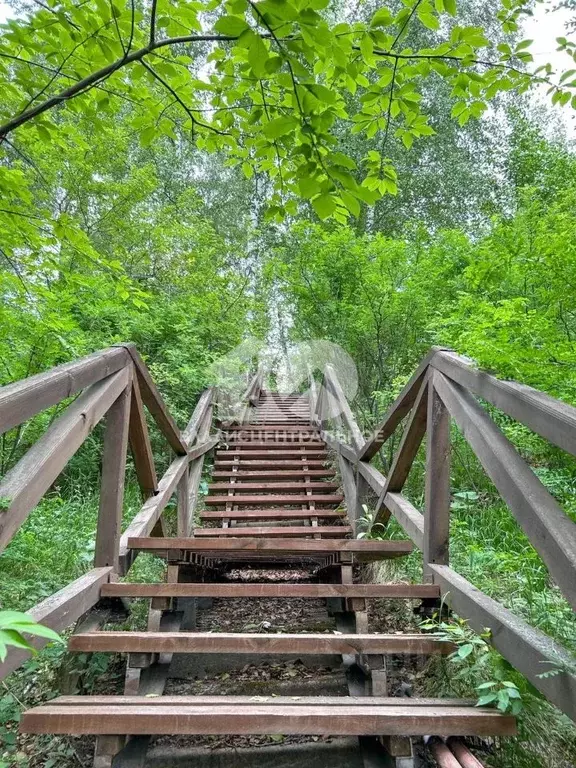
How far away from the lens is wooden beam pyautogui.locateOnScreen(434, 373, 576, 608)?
44.2 inches

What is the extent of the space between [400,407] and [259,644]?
1.63 meters

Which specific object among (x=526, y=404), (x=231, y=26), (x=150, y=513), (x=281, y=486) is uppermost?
(x=231, y=26)

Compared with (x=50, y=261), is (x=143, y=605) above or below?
below

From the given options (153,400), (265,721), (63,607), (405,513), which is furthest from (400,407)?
(63,607)

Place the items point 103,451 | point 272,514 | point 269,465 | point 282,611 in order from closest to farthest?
1. point 103,451
2. point 282,611
3. point 272,514
4. point 269,465

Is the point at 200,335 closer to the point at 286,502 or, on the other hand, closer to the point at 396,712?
the point at 286,502

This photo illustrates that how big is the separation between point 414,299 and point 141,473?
122 inches

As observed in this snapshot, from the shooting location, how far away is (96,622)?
1889mm

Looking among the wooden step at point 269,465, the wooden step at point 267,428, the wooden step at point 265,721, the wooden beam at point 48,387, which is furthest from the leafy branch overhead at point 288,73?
the wooden step at point 267,428

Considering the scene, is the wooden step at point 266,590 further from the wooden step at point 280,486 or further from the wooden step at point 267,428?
the wooden step at point 267,428

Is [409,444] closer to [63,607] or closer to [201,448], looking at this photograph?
[63,607]

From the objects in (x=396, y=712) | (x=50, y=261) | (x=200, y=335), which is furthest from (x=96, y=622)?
(x=200, y=335)

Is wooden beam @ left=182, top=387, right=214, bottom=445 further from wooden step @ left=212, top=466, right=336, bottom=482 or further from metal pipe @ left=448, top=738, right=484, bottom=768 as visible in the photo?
metal pipe @ left=448, top=738, right=484, bottom=768

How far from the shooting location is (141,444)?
270 cm
